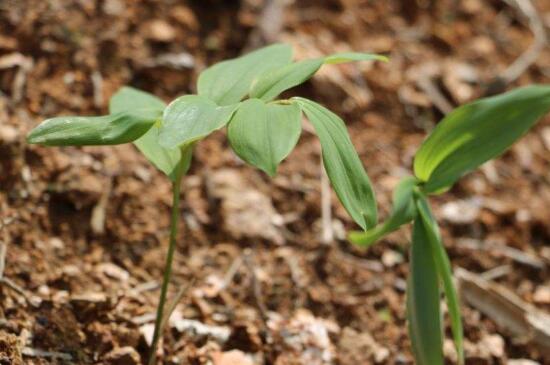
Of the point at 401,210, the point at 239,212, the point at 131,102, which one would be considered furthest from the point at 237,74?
the point at 239,212

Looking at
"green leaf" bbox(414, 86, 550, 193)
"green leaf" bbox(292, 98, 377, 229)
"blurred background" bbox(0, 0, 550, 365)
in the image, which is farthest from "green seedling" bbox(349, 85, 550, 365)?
"blurred background" bbox(0, 0, 550, 365)

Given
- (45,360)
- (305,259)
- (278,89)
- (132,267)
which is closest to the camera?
(278,89)

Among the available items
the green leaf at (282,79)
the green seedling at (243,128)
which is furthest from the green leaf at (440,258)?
the green leaf at (282,79)

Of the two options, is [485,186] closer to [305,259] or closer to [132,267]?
[305,259]

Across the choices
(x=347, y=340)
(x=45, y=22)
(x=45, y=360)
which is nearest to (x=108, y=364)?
(x=45, y=360)

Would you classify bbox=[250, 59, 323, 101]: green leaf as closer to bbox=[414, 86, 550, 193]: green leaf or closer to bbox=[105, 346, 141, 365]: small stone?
bbox=[414, 86, 550, 193]: green leaf
